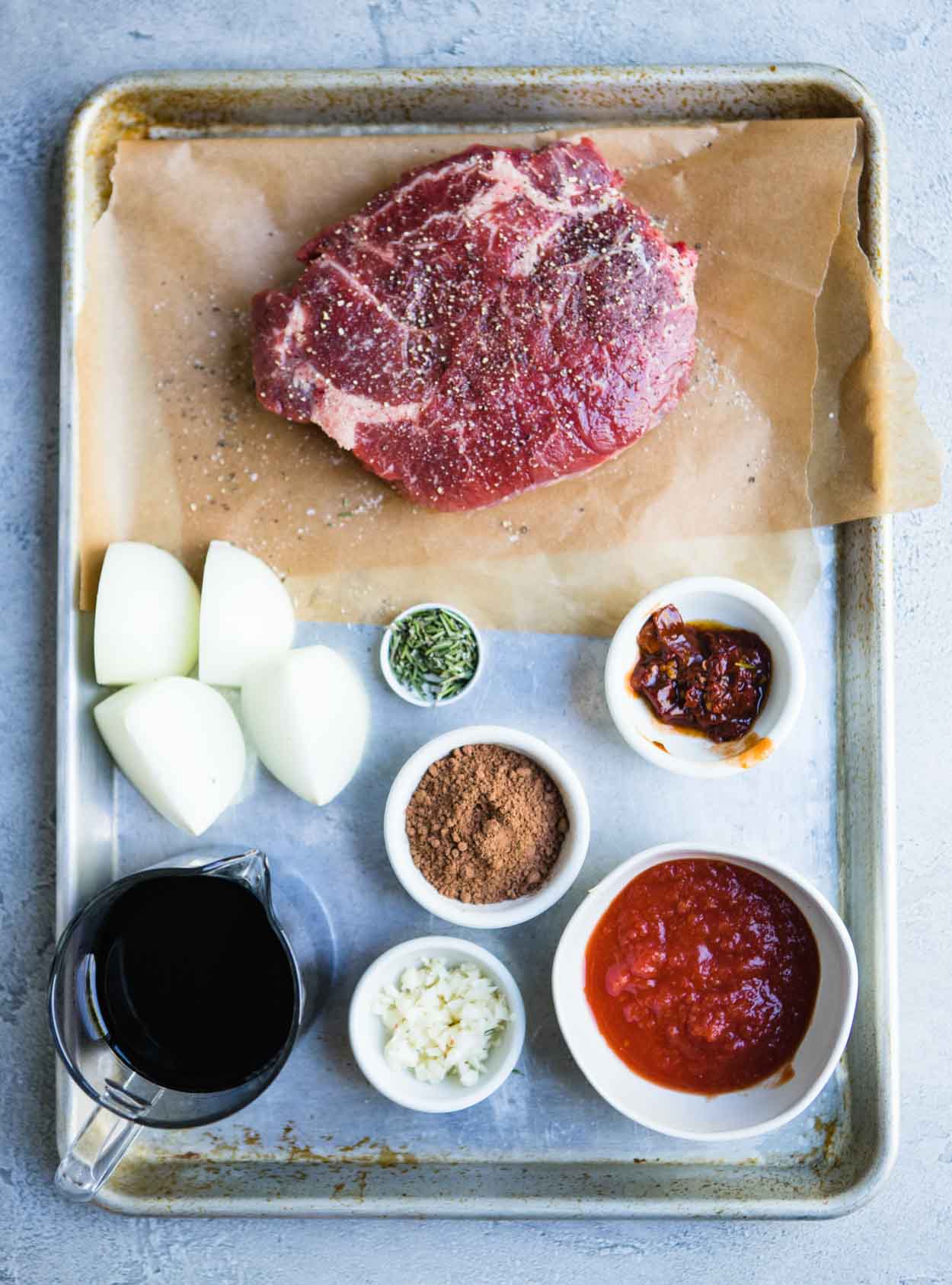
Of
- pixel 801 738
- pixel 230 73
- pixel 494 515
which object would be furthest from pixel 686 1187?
pixel 230 73

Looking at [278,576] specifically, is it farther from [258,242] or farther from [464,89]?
[464,89]

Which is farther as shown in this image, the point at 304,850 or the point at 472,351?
the point at 304,850

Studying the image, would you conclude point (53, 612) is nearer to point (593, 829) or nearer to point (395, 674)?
point (395, 674)

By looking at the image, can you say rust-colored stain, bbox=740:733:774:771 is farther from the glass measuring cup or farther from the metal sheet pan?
the glass measuring cup

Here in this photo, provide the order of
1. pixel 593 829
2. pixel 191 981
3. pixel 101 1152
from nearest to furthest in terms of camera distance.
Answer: pixel 191 981 < pixel 101 1152 < pixel 593 829

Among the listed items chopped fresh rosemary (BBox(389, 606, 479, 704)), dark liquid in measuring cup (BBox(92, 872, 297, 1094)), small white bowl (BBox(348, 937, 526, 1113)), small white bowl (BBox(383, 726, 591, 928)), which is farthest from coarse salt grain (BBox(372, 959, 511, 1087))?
chopped fresh rosemary (BBox(389, 606, 479, 704))

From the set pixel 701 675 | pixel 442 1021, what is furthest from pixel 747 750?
pixel 442 1021
